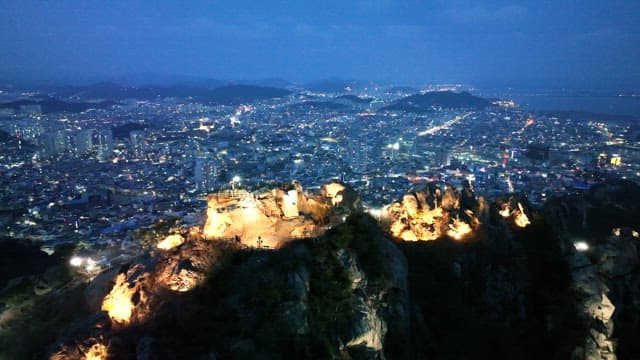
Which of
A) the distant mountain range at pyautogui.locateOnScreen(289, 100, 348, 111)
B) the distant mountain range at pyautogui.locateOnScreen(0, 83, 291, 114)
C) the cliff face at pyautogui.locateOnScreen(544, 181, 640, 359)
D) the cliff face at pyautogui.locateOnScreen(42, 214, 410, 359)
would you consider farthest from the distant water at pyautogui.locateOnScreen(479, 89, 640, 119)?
the cliff face at pyautogui.locateOnScreen(42, 214, 410, 359)

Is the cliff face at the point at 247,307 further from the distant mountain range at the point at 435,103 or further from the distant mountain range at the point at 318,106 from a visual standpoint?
the distant mountain range at the point at 435,103

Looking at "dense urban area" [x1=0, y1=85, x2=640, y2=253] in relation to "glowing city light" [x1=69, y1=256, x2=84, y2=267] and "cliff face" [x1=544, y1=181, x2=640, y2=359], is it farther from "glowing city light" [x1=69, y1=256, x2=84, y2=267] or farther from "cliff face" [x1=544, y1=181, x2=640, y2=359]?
"cliff face" [x1=544, y1=181, x2=640, y2=359]

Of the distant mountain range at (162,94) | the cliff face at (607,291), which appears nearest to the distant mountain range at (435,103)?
the distant mountain range at (162,94)

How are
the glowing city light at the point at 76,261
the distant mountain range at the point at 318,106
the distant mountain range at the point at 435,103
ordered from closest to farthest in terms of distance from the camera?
the glowing city light at the point at 76,261 < the distant mountain range at the point at 318,106 < the distant mountain range at the point at 435,103

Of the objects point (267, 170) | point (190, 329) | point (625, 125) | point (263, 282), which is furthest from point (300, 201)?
point (625, 125)

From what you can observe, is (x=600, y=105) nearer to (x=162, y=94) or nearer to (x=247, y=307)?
(x=162, y=94)

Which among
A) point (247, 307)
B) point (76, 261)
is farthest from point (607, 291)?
point (76, 261)

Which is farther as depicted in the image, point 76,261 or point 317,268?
point 76,261

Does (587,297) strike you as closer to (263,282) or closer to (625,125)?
(263,282)
